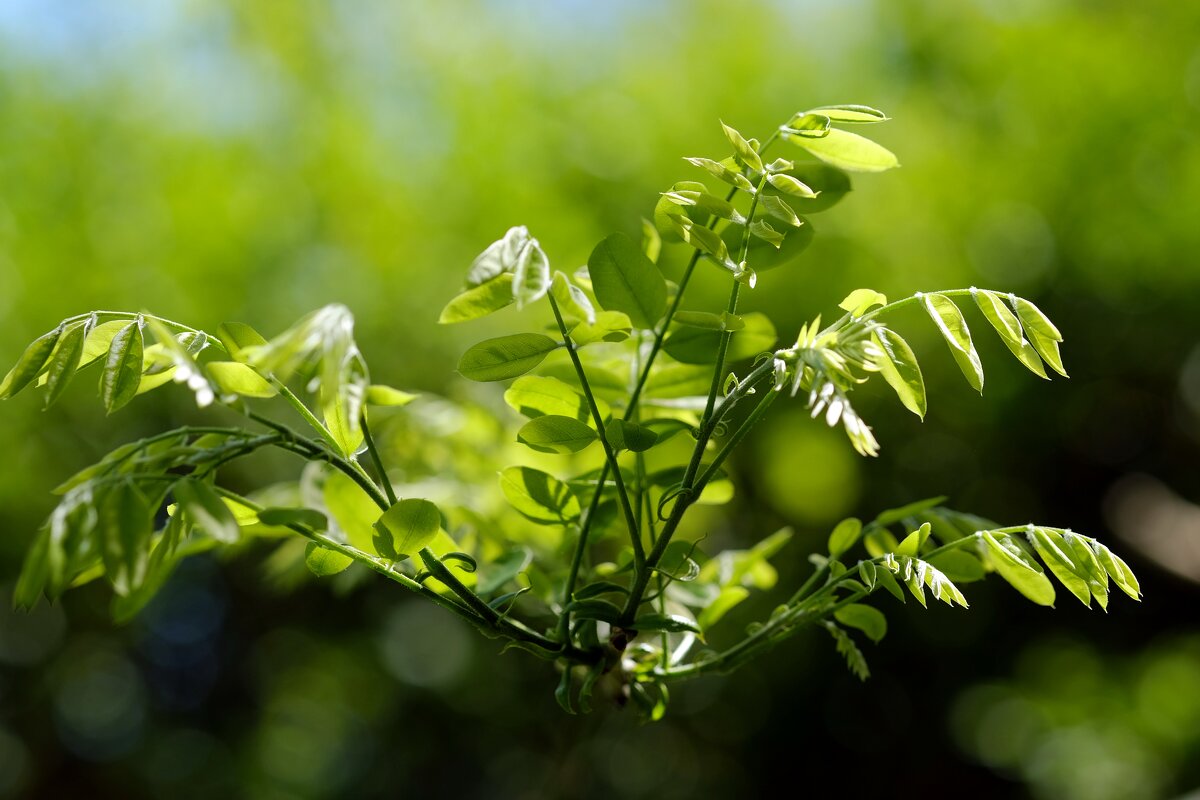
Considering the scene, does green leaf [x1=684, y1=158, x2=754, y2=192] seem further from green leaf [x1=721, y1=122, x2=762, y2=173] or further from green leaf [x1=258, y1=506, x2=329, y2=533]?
green leaf [x1=258, y1=506, x2=329, y2=533]

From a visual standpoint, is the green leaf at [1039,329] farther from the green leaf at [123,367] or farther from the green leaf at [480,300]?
the green leaf at [123,367]

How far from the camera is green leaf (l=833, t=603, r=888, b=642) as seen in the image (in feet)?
1.85

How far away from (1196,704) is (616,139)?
1.99m

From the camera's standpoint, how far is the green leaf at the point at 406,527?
48 cm

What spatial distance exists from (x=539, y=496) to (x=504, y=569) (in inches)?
2.3

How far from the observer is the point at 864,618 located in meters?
0.57

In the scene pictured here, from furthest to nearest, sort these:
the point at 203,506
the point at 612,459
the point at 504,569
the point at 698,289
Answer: the point at 698,289, the point at 504,569, the point at 612,459, the point at 203,506

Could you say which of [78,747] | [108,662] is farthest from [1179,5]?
[78,747]

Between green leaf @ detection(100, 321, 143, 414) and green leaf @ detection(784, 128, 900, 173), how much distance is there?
0.35m

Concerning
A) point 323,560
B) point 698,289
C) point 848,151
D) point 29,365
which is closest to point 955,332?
point 848,151

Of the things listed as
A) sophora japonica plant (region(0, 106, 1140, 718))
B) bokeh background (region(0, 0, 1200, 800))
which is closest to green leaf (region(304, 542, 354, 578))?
sophora japonica plant (region(0, 106, 1140, 718))

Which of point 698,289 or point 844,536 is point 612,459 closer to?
point 844,536

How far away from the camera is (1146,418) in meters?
2.56

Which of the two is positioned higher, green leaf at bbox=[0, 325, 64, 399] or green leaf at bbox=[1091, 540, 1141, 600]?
green leaf at bbox=[0, 325, 64, 399]
